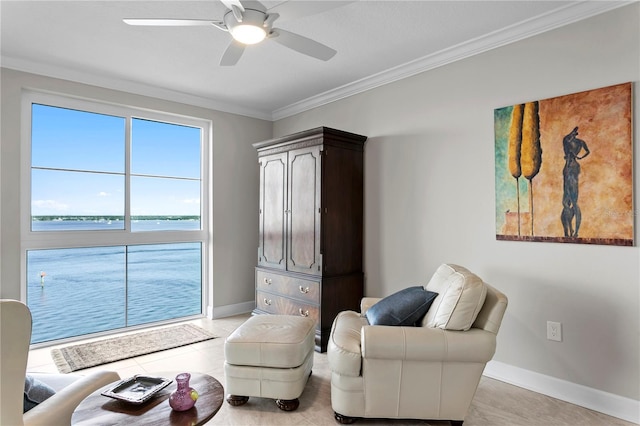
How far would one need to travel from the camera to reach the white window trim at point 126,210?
133 inches

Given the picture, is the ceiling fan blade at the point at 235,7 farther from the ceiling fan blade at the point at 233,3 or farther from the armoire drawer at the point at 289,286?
the armoire drawer at the point at 289,286

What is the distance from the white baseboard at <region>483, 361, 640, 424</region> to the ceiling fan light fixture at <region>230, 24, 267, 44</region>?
2861 mm

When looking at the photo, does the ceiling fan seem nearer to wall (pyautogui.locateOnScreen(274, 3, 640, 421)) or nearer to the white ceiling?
the white ceiling

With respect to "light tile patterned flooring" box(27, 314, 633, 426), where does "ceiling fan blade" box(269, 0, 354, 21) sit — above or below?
above

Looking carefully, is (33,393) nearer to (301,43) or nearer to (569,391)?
(301,43)

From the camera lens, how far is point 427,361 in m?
2.01

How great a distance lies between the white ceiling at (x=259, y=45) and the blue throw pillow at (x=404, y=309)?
182cm

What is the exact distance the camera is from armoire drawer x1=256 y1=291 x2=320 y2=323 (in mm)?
3541

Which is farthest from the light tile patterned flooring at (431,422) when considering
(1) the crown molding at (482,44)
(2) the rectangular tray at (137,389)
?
(1) the crown molding at (482,44)

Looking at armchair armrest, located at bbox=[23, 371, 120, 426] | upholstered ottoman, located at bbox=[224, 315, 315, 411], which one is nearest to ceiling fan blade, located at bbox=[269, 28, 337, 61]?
upholstered ottoman, located at bbox=[224, 315, 315, 411]

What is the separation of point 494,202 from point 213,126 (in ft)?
10.9

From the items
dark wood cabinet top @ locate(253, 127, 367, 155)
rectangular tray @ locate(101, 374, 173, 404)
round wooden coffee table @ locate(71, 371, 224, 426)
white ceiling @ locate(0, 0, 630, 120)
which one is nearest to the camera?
round wooden coffee table @ locate(71, 371, 224, 426)

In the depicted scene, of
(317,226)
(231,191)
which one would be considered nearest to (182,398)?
(317,226)

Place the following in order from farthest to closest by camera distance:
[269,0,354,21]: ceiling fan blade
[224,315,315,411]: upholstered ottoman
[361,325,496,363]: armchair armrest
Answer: [224,315,315,411]: upholstered ottoman
[361,325,496,363]: armchair armrest
[269,0,354,21]: ceiling fan blade
